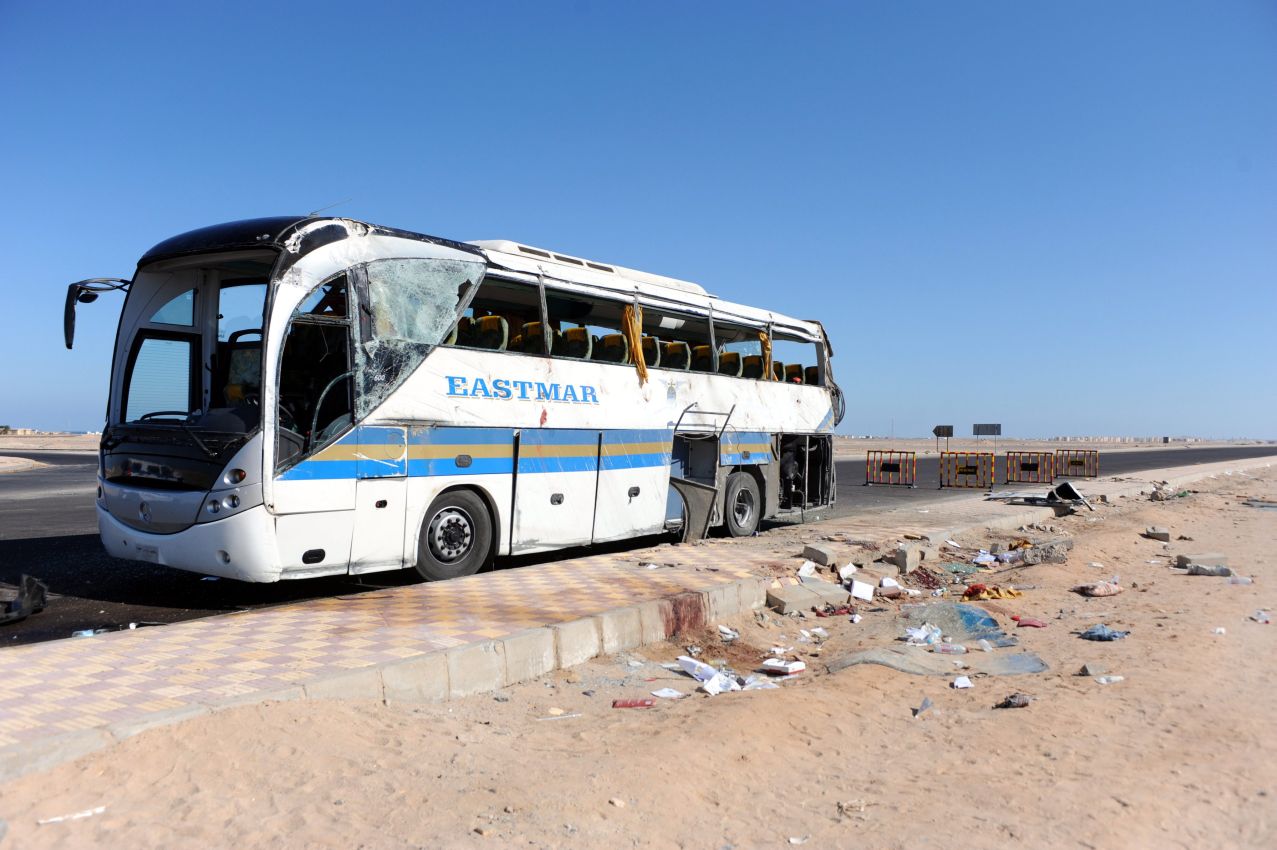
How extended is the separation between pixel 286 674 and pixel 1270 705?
229 inches

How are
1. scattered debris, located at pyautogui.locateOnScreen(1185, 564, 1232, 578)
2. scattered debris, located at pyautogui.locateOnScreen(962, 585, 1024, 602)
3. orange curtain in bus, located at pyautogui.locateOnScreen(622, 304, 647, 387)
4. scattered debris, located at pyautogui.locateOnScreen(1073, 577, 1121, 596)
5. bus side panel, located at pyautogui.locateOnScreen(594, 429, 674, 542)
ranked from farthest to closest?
orange curtain in bus, located at pyautogui.locateOnScreen(622, 304, 647, 387)
scattered debris, located at pyautogui.locateOnScreen(1185, 564, 1232, 578)
bus side panel, located at pyautogui.locateOnScreen(594, 429, 674, 542)
scattered debris, located at pyautogui.locateOnScreen(1073, 577, 1121, 596)
scattered debris, located at pyautogui.locateOnScreen(962, 585, 1024, 602)

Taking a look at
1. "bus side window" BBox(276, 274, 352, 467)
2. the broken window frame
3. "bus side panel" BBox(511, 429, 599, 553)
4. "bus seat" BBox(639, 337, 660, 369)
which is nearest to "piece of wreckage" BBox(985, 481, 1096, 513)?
"bus seat" BBox(639, 337, 660, 369)

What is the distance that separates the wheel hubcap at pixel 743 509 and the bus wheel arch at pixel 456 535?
481 cm

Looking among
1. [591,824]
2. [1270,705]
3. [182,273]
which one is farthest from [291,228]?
[1270,705]

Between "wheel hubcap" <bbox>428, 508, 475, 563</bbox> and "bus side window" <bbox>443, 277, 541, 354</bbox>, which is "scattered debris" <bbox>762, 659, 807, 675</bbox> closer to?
"wheel hubcap" <bbox>428, 508, 475, 563</bbox>

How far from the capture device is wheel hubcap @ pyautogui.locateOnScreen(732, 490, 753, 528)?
43.0ft

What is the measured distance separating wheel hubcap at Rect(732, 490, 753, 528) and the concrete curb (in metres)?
4.20

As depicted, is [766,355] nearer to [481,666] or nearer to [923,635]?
[923,635]

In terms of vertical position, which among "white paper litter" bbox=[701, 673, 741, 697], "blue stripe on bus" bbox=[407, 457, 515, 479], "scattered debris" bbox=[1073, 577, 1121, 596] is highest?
"blue stripe on bus" bbox=[407, 457, 515, 479]

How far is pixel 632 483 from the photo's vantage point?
10.9 meters

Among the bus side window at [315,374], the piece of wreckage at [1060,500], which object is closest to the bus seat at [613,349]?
the bus side window at [315,374]

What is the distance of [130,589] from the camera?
8539 millimetres

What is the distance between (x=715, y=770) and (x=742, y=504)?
29.2ft

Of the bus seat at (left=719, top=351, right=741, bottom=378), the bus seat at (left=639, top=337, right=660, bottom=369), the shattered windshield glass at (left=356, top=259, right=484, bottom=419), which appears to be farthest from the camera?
the bus seat at (left=719, top=351, right=741, bottom=378)
